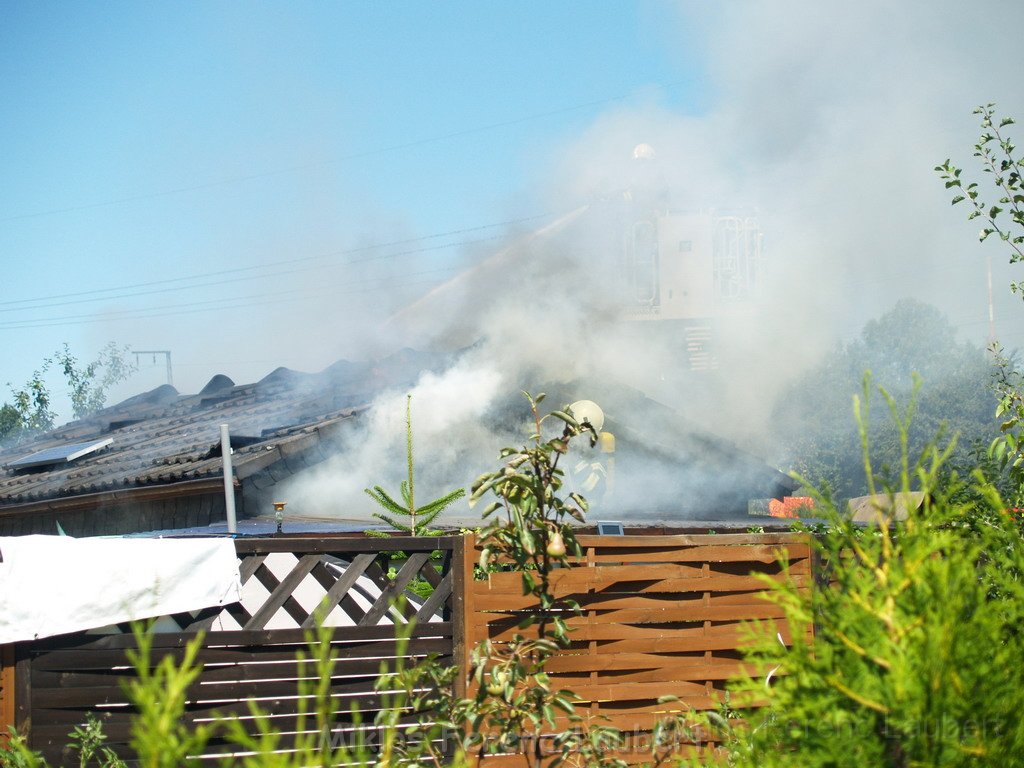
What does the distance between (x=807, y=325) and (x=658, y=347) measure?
17.0 ft

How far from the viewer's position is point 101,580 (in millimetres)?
4887

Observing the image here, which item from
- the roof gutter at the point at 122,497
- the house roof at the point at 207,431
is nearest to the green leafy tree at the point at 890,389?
the house roof at the point at 207,431

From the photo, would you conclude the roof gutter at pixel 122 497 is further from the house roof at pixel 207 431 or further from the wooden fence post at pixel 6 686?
the wooden fence post at pixel 6 686

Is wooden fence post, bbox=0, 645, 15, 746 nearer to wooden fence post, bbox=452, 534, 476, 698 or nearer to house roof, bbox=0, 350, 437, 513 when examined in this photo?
wooden fence post, bbox=452, 534, 476, 698

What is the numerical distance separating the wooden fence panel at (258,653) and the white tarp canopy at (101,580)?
0.17 m

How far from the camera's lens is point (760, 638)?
2.14 meters

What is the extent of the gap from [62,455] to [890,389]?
35.6 metres

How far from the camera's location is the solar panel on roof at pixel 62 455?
46.7ft

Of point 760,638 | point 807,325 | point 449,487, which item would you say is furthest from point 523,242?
point 760,638

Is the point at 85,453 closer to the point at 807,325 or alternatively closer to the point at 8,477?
the point at 8,477

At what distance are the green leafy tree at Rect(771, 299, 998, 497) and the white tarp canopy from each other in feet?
109

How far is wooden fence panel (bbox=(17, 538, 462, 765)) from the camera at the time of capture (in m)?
4.96

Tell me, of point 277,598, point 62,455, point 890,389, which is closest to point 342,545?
point 277,598

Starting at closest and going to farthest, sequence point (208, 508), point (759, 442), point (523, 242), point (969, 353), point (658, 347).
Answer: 1. point (208, 508)
2. point (658, 347)
3. point (523, 242)
4. point (759, 442)
5. point (969, 353)
